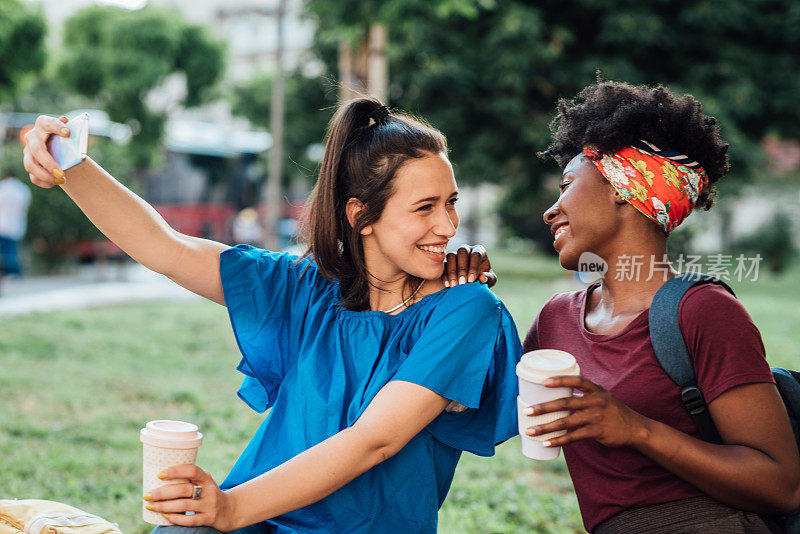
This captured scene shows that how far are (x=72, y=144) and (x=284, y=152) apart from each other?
53.9ft

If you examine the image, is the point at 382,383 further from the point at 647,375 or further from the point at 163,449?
the point at 647,375

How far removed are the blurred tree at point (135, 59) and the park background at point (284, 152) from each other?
0.05 m

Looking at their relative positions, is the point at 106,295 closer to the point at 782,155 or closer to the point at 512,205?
the point at 512,205

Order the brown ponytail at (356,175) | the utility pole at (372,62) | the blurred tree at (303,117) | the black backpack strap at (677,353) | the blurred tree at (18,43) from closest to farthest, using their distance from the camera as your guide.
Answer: the black backpack strap at (677,353), the brown ponytail at (356,175), the utility pole at (372,62), the blurred tree at (18,43), the blurred tree at (303,117)

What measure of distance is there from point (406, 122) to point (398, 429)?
0.94 m

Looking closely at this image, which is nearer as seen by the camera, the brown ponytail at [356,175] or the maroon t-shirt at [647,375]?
the maroon t-shirt at [647,375]

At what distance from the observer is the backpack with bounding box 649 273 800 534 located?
2027mm

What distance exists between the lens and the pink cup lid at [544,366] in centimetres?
177

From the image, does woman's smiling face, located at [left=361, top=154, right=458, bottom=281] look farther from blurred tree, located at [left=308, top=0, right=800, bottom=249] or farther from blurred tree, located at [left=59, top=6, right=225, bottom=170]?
blurred tree, located at [left=59, top=6, right=225, bottom=170]

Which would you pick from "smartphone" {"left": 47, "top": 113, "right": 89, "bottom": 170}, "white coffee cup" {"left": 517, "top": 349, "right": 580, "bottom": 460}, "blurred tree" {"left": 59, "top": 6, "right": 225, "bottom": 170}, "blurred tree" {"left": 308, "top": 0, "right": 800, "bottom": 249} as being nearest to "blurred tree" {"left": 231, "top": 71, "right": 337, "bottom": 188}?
"blurred tree" {"left": 308, "top": 0, "right": 800, "bottom": 249}

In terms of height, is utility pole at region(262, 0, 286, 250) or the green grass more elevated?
utility pole at region(262, 0, 286, 250)

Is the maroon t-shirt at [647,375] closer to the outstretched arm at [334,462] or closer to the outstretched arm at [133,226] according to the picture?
the outstretched arm at [334,462]

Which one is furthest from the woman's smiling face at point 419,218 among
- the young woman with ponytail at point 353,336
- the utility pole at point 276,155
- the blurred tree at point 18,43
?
the blurred tree at point 18,43

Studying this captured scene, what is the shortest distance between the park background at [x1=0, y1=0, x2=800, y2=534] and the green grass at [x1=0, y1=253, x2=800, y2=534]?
21 millimetres
